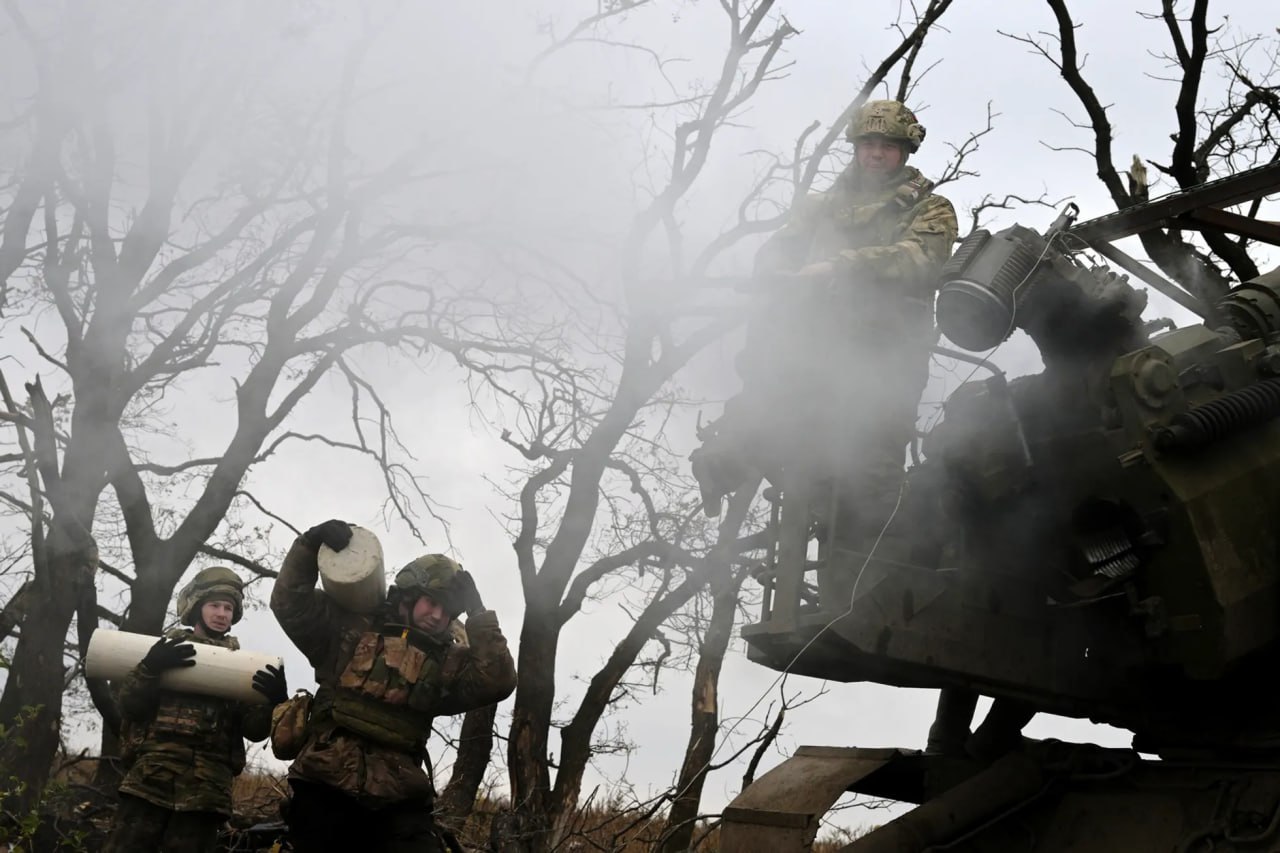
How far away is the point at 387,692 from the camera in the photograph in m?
5.37

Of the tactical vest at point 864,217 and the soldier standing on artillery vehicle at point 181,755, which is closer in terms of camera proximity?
the tactical vest at point 864,217

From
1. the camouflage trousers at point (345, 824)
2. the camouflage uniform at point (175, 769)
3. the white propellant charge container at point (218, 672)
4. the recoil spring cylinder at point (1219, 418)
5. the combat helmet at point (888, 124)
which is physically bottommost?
the camouflage trousers at point (345, 824)

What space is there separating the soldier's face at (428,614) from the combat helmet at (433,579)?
2cm

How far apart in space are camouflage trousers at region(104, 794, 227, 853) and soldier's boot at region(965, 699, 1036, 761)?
11.1ft

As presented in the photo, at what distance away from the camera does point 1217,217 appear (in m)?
6.10

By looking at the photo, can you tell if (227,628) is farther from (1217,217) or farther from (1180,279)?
(1180,279)

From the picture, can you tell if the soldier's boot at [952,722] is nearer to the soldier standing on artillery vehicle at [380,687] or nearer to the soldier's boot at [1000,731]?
the soldier's boot at [1000,731]

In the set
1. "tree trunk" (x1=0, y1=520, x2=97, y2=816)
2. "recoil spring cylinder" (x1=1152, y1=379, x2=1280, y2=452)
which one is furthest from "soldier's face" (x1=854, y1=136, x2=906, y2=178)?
"tree trunk" (x1=0, y1=520, x2=97, y2=816)

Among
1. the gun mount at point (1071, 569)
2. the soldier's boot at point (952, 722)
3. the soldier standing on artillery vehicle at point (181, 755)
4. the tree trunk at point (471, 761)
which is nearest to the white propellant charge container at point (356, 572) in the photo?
the soldier standing on artillery vehicle at point (181, 755)

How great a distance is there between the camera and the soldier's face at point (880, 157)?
5086mm

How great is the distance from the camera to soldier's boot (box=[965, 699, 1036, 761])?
17.5ft

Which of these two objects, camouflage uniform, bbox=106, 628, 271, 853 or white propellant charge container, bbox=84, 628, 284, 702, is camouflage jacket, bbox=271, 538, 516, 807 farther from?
camouflage uniform, bbox=106, 628, 271, 853

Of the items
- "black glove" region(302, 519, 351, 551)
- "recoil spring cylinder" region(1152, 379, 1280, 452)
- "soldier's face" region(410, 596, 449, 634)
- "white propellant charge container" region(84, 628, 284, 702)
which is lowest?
"white propellant charge container" region(84, 628, 284, 702)

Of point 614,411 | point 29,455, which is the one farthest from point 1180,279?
point 29,455
